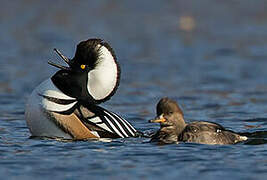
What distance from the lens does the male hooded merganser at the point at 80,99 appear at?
1153 centimetres

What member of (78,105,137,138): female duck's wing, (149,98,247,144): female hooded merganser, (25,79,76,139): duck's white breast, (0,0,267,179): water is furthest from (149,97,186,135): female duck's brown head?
(25,79,76,139): duck's white breast

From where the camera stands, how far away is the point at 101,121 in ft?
38.2

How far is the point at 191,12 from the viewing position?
81.9 ft

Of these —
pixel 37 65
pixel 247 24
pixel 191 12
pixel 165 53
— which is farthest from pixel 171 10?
pixel 37 65

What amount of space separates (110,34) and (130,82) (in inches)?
203

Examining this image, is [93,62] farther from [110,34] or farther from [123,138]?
[110,34]

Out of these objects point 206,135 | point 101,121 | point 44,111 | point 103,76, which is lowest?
point 206,135

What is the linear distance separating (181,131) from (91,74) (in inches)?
58.5

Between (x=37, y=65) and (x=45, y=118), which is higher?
(x=37, y=65)

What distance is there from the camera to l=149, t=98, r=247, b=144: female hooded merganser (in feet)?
36.7

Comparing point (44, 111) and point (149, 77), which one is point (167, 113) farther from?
point (149, 77)

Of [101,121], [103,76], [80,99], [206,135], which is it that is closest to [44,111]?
[80,99]

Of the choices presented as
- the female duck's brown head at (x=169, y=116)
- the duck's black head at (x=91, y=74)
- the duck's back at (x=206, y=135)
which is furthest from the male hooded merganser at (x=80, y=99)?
the duck's back at (x=206, y=135)

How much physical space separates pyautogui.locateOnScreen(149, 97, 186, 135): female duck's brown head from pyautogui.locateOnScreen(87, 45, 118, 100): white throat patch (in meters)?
0.82
